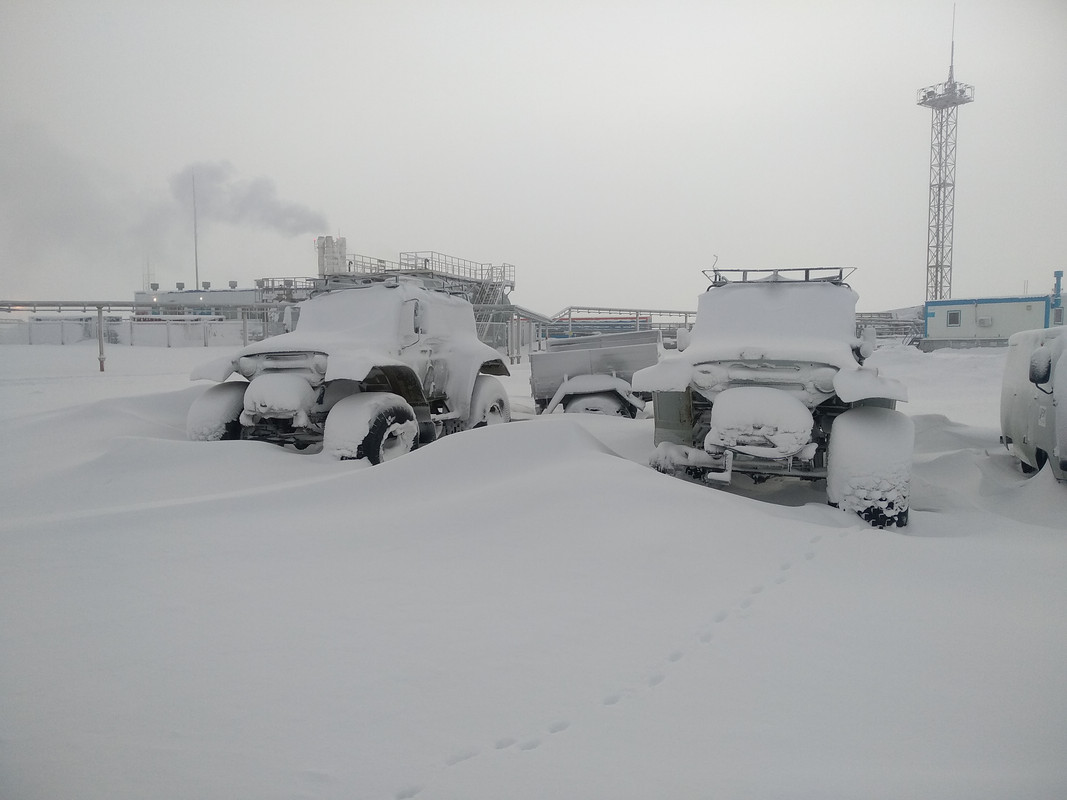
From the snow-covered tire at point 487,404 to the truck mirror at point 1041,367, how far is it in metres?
5.71

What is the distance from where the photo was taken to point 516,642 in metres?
2.76

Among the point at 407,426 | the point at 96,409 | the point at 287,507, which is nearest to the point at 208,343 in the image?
the point at 96,409

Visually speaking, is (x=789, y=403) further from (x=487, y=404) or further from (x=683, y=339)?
(x=487, y=404)

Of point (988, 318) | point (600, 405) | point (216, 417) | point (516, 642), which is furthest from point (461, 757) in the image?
point (988, 318)

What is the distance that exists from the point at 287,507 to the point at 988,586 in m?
4.06

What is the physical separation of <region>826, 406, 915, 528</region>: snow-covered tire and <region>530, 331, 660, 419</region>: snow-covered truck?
469 centimetres

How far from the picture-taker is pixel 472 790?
1.92 metres

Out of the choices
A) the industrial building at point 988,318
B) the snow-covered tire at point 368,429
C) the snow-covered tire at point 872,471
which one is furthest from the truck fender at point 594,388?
the industrial building at point 988,318

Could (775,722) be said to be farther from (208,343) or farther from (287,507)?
(208,343)

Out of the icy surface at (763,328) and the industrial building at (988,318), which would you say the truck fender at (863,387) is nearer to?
the icy surface at (763,328)

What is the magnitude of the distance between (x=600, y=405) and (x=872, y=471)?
5.21m

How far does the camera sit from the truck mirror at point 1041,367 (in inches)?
231

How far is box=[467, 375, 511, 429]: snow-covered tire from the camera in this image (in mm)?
8930

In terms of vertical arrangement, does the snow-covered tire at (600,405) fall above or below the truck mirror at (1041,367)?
below
